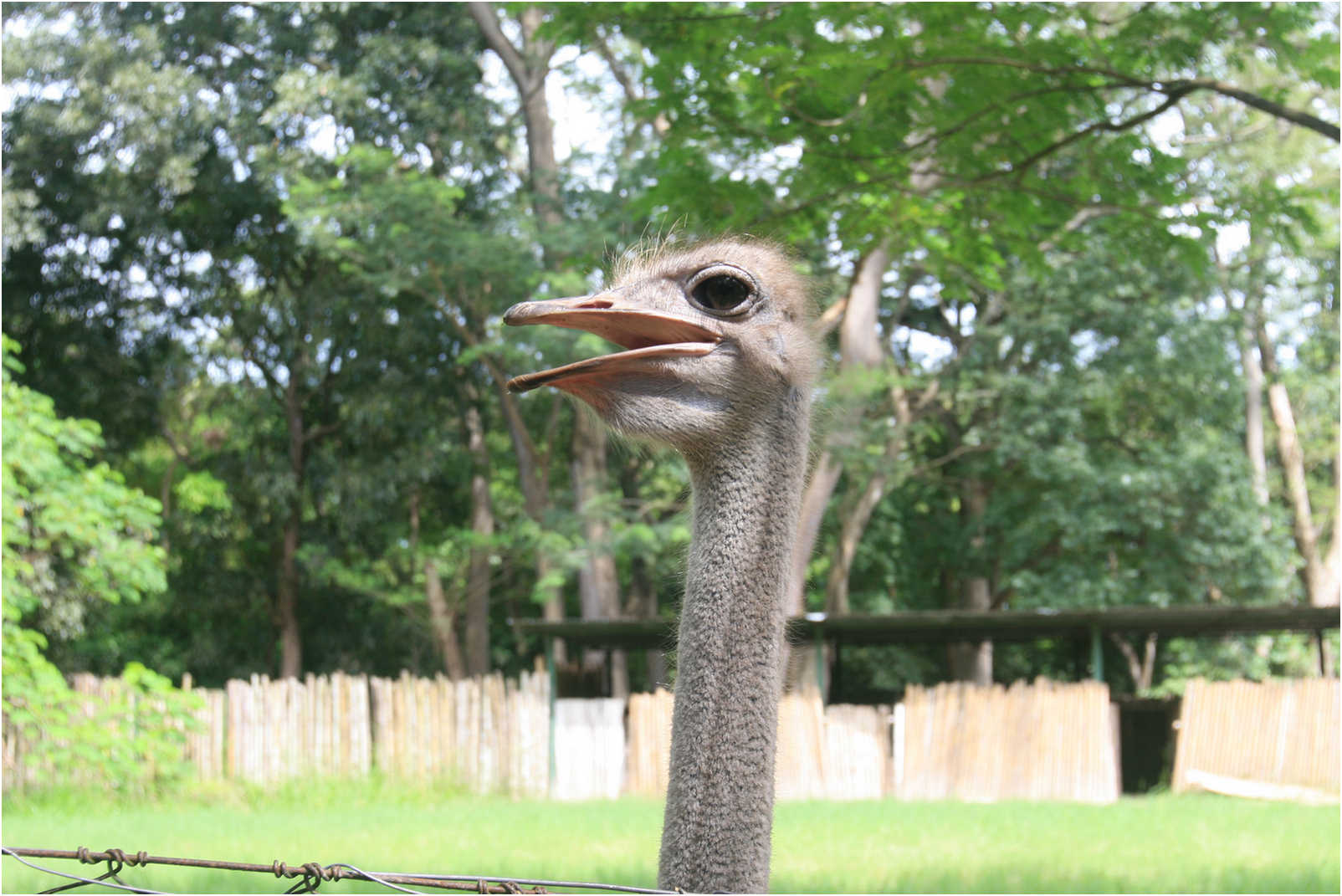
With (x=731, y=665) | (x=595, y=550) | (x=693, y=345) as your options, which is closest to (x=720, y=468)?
(x=693, y=345)

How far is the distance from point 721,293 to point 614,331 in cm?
22

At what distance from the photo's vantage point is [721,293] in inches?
100

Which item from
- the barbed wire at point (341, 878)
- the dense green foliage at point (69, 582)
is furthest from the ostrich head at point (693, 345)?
the dense green foliage at point (69, 582)

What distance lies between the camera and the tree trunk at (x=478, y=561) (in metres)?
21.3

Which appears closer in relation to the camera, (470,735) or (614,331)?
(614,331)

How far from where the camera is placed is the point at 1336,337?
2284 centimetres

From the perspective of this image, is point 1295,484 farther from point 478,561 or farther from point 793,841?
point 793,841

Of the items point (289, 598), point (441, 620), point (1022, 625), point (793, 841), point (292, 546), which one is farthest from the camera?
point (289, 598)

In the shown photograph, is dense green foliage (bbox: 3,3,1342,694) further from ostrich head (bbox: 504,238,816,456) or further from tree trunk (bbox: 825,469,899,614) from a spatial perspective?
ostrich head (bbox: 504,238,816,456)

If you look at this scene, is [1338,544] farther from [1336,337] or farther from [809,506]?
[809,506]

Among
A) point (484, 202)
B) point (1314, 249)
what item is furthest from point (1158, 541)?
point (484, 202)

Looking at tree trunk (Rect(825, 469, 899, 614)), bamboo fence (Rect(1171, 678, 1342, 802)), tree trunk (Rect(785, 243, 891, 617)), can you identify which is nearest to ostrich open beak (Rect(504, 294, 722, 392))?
bamboo fence (Rect(1171, 678, 1342, 802))

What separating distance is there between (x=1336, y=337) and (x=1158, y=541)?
618 centimetres

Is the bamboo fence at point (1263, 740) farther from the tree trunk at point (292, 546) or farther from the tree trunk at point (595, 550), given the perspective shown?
the tree trunk at point (292, 546)
